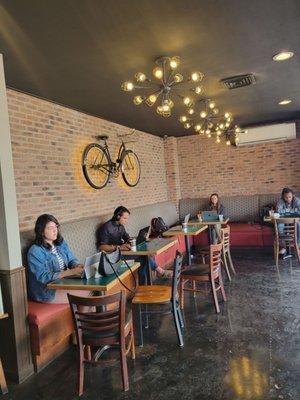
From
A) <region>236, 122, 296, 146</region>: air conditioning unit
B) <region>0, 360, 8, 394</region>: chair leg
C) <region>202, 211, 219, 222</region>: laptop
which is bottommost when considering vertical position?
<region>0, 360, 8, 394</region>: chair leg

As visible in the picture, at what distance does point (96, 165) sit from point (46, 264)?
2.47 m

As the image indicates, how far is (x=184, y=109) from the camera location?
18.2ft

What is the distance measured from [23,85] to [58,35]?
4.26ft

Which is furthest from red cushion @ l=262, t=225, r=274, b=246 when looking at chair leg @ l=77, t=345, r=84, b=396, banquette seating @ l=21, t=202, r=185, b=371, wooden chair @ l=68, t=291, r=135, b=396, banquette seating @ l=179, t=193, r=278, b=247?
chair leg @ l=77, t=345, r=84, b=396

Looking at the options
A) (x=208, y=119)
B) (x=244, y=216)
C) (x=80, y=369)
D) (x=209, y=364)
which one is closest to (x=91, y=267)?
(x=80, y=369)

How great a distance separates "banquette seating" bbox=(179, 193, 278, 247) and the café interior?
0.71 metres

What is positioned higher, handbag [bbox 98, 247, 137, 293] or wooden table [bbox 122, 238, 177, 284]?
handbag [bbox 98, 247, 137, 293]

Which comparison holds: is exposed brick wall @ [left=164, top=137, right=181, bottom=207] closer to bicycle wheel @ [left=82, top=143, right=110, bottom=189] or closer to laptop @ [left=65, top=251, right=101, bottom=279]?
bicycle wheel @ [left=82, top=143, right=110, bottom=189]

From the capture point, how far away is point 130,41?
284 cm

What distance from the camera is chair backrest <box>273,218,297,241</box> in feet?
18.2

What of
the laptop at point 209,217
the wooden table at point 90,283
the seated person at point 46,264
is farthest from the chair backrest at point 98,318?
the laptop at point 209,217

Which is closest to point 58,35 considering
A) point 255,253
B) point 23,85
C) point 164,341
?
point 23,85

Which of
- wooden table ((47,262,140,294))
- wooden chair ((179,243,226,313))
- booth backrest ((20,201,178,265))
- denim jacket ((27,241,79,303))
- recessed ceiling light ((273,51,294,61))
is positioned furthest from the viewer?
wooden chair ((179,243,226,313))

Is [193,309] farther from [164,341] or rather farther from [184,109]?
[184,109]
